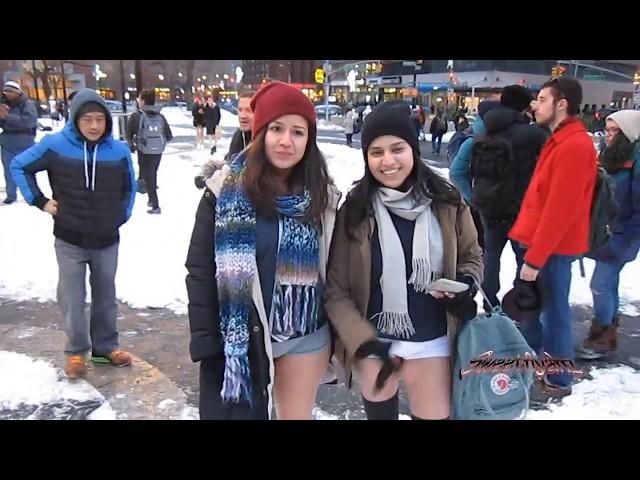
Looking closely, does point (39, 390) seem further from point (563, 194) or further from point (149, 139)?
point (149, 139)

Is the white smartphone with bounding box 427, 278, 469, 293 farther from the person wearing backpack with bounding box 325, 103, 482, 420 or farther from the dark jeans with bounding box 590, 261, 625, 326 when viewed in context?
the dark jeans with bounding box 590, 261, 625, 326

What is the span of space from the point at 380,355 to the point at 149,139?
775 cm

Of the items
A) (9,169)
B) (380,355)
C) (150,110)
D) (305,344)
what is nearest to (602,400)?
(380,355)

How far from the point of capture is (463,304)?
2.21m

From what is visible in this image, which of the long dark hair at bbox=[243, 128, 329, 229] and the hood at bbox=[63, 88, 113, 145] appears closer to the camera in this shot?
the long dark hair at bbox=[243, 128, 329, 229]

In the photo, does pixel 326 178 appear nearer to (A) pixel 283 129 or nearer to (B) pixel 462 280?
(A) pixel 283 129

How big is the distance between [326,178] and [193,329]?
870 millimetres

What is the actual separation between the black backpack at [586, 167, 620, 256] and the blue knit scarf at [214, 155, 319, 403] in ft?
7.83

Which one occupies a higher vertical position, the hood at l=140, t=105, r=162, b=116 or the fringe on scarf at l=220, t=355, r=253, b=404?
the hood at l=140, t=105, r=162, b=116

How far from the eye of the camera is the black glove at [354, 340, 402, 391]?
2238 millimetres

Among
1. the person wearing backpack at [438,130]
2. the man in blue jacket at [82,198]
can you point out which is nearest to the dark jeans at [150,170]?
the man in blue jacket at [82,198]

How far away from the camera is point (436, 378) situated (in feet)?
7.83

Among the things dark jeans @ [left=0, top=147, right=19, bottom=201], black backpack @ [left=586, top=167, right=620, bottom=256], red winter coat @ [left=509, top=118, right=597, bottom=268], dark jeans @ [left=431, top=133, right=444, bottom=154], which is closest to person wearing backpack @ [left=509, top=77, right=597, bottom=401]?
red winter coat @ [left=509, top=118, right=597, bottom=268]
